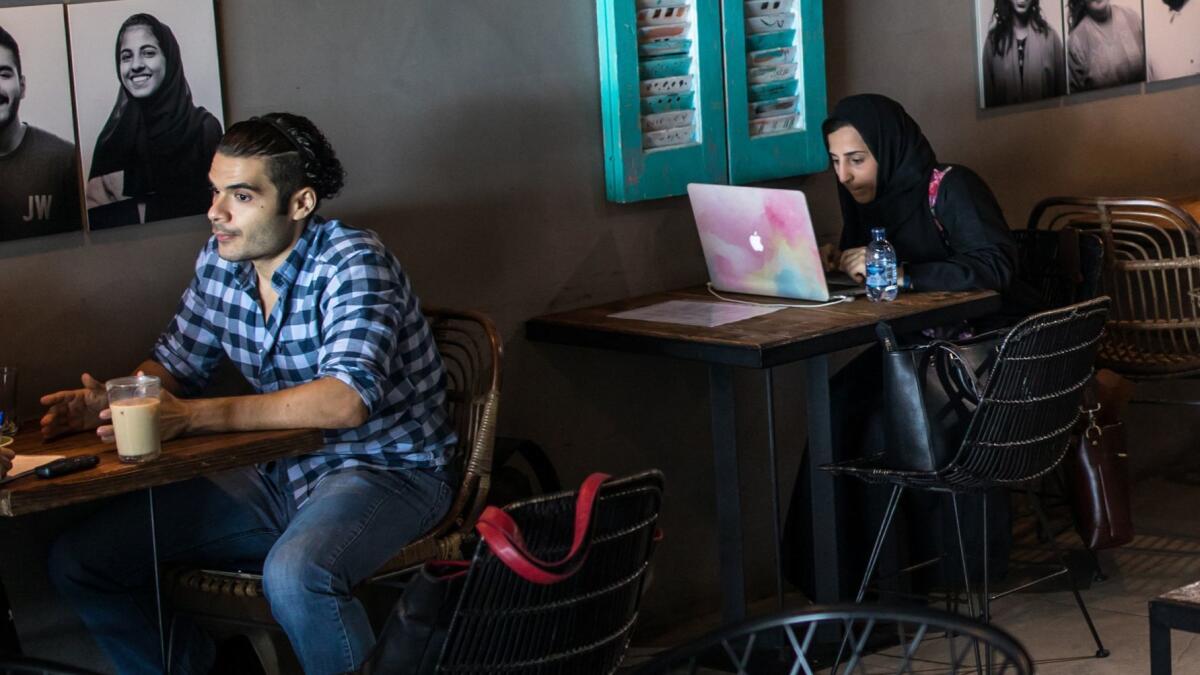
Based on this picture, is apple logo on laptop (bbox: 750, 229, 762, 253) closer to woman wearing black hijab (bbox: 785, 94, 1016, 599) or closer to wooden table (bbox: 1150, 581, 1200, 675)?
woman wearing black hijab (bbox: 785, 94, 1016, 599)

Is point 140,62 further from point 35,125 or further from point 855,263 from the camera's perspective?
A: point 855,263

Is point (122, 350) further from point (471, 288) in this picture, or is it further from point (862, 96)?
point (862, 96)

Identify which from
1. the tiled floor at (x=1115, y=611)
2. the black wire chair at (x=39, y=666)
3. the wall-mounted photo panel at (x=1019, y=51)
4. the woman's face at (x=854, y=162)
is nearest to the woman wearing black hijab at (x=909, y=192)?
the woman's face at (x=854, y=162)

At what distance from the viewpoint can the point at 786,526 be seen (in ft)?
13.3

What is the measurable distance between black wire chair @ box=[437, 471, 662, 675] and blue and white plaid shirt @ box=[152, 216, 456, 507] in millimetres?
750

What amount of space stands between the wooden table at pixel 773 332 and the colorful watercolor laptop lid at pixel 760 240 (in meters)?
0.13

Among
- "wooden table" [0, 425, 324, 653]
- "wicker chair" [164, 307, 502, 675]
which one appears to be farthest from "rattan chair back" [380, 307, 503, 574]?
"wooden table" [0, 425, 324, 653]

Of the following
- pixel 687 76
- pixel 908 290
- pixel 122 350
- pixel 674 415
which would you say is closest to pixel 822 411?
pixel 908 290

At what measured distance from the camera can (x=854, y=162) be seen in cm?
396

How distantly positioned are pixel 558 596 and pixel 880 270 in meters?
1.78

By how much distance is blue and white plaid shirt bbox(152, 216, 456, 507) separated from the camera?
2.93 m

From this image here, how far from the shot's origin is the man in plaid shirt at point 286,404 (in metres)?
2.83

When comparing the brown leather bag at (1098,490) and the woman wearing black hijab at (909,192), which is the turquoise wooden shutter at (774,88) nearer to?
the woman wearing black hijab at (909,192)

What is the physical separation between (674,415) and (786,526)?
0.44 meters
